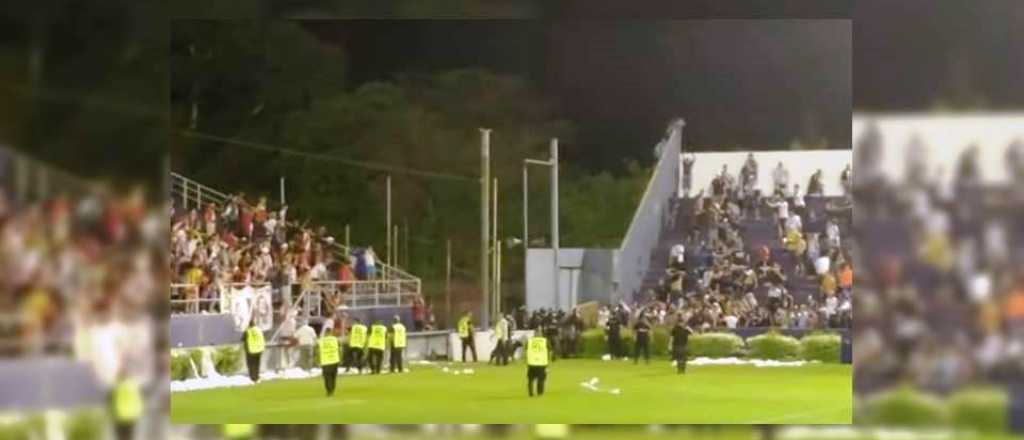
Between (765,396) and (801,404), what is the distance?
17 centimetres

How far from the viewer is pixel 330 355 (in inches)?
250

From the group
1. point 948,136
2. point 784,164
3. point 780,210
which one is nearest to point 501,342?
point 780,210

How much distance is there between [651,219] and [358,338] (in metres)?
1.55

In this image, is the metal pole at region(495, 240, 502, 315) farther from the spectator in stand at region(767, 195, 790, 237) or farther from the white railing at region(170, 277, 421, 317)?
the spectator in stand at region(767, 195, 790, 237)

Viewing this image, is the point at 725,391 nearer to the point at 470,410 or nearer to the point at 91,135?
the point at 470,410

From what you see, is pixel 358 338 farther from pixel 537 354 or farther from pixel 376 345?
pixel 537 354

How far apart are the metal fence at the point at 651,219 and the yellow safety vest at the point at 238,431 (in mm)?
1899

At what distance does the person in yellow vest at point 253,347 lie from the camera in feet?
20.8

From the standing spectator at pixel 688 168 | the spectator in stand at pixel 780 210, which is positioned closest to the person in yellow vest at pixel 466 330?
the standing spectator at pixel 688 168

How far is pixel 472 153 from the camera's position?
629 cm

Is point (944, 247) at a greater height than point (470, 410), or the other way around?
point (944, 247)

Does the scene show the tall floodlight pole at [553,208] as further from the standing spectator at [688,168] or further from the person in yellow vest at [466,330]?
the standing spectator at [688,168]

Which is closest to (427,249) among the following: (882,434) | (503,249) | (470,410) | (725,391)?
Result: (503,249)

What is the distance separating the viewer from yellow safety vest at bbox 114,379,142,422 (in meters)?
6.36
